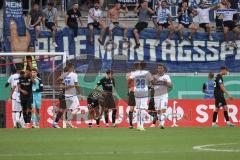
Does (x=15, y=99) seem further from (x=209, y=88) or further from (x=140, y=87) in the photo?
(x=209, y=88)

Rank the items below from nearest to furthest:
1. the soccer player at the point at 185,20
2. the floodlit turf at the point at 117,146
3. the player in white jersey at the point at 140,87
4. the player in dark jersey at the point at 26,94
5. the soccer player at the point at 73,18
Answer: the floodlit turf at the point at 117,146 < the player in white jersey at the point at 140,87 < the player in dark jersey at the point at 26,94 < the soccer player at the point at 73,18 < the soccer player at the point at 185,20

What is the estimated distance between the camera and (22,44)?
103 ft

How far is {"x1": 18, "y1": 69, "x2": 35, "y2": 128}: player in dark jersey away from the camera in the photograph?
27.1 metres

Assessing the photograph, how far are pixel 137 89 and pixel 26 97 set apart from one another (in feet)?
16.7

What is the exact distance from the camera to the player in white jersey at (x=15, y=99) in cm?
2761

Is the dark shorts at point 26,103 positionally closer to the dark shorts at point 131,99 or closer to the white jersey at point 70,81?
the white jersey at point 70,81

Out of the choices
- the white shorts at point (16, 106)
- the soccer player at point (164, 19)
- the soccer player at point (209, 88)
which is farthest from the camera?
the soccer player at point (164, 19)

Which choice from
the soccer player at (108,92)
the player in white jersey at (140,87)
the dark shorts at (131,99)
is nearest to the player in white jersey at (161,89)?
the dark shorts at (131,99)

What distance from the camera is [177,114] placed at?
1143 inches

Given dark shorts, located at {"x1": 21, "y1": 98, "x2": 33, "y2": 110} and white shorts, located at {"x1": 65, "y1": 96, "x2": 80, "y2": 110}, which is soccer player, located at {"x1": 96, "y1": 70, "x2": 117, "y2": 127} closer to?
white shorts, located at {"x1": 65, "y1": 96, "x2": 80, "y2": 110}

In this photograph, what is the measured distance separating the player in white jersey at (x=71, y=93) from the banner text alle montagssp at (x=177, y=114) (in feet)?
1.20

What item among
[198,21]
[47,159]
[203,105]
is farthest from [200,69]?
[47,159]

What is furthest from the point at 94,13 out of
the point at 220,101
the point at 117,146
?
the point at 117,146

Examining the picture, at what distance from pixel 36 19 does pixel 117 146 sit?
16433 mm
